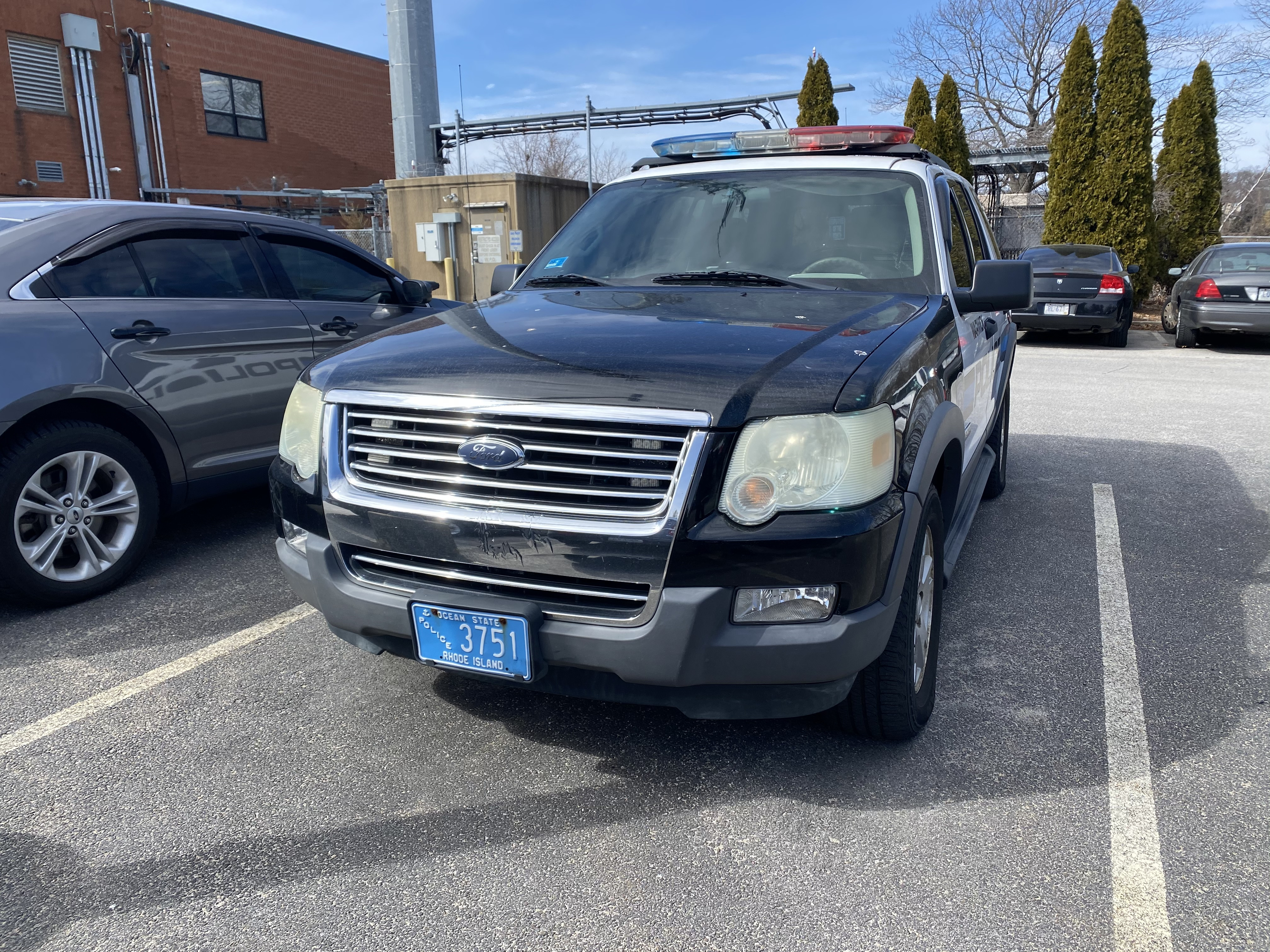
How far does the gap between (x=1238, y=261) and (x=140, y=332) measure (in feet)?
44.2

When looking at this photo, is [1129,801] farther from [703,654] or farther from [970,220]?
[970,220]

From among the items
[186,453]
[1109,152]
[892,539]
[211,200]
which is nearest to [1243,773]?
[892,539]

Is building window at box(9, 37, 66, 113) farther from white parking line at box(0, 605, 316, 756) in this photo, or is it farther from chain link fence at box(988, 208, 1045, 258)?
chain link fence at box(988, 208, 1045, 258)

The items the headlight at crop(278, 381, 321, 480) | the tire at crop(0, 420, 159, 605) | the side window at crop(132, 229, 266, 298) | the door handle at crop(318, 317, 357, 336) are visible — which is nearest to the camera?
the headlight at crop(278, 381, 321, 480)

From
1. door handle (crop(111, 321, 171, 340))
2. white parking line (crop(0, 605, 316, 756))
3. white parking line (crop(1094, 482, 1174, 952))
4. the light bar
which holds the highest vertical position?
the light bar

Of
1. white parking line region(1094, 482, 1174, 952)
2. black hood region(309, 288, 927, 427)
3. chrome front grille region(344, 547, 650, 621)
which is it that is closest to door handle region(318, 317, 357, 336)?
black hood region(309, 288, 927, 427)

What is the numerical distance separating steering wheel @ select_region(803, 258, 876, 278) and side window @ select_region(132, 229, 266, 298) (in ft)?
9.64

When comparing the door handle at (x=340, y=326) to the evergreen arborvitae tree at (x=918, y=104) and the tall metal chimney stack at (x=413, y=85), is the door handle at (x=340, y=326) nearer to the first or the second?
the tall metal chimney stack at (x=413, y=85)

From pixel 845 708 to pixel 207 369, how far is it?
3.37m

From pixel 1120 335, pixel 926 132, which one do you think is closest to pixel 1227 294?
pixel 1120 335

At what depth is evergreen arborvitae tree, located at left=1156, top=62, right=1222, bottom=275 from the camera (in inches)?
799

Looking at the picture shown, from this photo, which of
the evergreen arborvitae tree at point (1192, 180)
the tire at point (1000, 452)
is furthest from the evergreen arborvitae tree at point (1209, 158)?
the tire at point (1000, 452)

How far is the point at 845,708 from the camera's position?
9.08 feet

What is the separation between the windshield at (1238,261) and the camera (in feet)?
40.9
